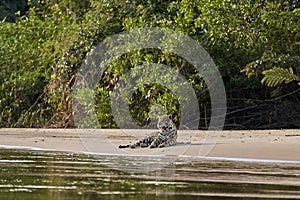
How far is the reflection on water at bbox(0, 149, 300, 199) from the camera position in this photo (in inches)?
281

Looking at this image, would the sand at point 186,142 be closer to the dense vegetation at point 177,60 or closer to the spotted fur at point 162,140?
the spotted fur at point 162,140

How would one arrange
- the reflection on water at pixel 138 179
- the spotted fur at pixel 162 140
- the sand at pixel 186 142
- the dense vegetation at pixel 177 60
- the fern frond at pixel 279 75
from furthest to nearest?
the dense vegetation at pixel 177 60
the fern frond at pixel 279 75
the spotted fur at pixel 162 140
the sand at pixel 186 142
the reflection on water at pixel 138 179

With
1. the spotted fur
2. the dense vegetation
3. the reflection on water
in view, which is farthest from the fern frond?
the reflection on water

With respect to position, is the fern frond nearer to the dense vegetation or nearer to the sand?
the dense vegetation

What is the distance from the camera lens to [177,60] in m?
17.0

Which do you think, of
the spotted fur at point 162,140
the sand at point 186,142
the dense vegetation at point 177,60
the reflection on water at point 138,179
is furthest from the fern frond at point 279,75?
the reflection on water at point 138,179

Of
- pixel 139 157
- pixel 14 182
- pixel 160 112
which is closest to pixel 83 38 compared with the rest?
pixel 160 112

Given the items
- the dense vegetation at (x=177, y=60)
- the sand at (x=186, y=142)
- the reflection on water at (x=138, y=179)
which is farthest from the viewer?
the dense vegetation at (x=177, y=60)

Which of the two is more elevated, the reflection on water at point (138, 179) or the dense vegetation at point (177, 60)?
the dense vegetation at point (177, 60)

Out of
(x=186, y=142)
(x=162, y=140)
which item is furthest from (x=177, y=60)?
(x=162, y=140)

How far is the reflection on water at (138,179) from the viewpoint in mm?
7145

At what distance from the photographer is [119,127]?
1772cm

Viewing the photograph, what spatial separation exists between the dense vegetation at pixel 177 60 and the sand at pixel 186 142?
41.3 inches

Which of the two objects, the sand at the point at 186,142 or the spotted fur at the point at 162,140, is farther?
the spotted fur at the point at 162,140
